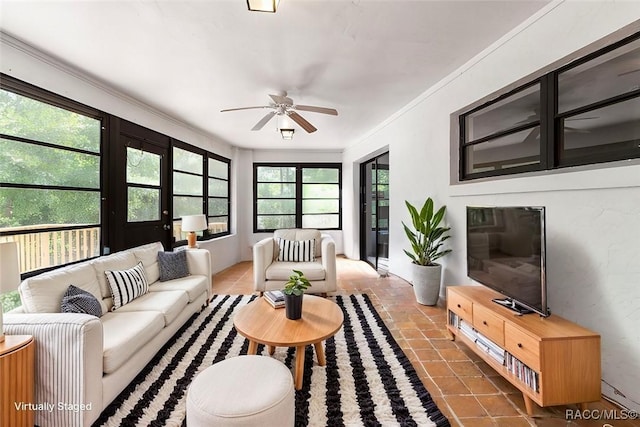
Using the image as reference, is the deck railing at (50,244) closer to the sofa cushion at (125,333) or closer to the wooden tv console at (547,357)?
the sofa cushion at (125,333)

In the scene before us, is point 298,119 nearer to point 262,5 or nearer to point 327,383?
point 262,5

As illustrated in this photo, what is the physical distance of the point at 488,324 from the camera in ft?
6.51

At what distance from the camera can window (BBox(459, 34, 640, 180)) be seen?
5.45ft

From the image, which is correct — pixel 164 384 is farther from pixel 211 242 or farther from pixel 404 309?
pixel 211 242

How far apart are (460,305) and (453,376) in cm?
57

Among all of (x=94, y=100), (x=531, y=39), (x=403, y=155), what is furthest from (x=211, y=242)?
(x=531, y=39)

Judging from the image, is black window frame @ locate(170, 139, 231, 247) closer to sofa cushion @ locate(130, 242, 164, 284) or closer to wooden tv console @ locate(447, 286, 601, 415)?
sofa cushion @ locate(130, 242, 164, 284)

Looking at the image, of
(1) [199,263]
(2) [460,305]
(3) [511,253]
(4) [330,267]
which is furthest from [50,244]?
(3) [511,253]

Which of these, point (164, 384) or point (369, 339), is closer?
point (164, 384)

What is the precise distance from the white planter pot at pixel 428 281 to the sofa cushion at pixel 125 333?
8.81ft

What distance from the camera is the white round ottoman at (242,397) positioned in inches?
47.6

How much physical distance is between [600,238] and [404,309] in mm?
1956

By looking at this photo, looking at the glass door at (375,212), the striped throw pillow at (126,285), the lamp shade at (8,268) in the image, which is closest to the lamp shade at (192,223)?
the striped throw pillow at (126,285)

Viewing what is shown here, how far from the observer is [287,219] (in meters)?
6.64
